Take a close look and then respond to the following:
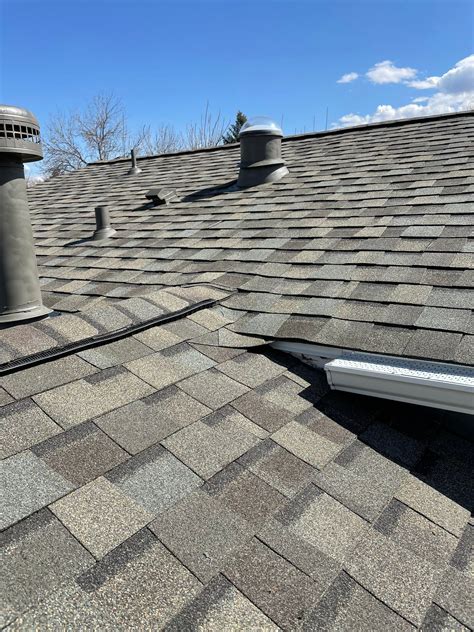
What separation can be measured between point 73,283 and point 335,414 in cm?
339

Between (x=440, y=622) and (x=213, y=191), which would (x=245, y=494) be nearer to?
(x=440, y=622)

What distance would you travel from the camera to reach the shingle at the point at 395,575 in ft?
4.60

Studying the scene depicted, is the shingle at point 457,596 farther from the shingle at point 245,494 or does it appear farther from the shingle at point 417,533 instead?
the shingle at point 245,494

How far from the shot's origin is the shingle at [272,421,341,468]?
2018 millimetres

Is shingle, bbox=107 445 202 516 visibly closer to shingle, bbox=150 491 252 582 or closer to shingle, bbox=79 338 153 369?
shingle, bbox=150 491 252 582

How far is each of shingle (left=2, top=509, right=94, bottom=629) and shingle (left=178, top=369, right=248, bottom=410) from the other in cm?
97

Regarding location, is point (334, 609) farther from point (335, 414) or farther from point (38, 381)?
point (38, 381)

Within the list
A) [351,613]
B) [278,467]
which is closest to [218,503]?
[278,467]

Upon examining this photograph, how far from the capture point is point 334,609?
135 centimetres

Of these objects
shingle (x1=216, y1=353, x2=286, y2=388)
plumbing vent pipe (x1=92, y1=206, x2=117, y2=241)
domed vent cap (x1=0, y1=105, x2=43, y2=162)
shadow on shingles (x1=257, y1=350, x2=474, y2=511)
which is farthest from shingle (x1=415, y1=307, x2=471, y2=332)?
plumbing vent pipe (x1=92, y1=206, x2=117, y2=241)

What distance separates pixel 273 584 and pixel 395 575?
441mm

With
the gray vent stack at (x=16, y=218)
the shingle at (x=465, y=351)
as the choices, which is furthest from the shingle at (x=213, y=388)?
the gray vent stack at (x=16, y=218)

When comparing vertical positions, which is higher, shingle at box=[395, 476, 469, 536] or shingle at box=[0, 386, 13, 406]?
shingle at box=[0, 386, 13, 406]

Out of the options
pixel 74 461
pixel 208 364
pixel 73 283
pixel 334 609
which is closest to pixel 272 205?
pixel 73 283
